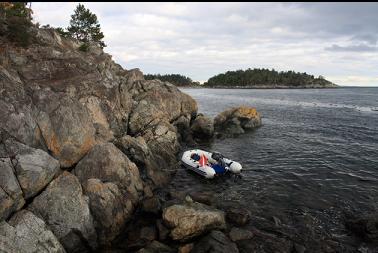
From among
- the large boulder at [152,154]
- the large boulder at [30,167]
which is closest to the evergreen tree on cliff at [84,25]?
the large boulder at [152,154]

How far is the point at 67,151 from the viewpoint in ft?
68.8

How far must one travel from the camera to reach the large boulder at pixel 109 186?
17547 millimetres

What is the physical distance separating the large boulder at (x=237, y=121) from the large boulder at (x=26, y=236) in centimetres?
3318

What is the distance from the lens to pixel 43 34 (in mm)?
32688

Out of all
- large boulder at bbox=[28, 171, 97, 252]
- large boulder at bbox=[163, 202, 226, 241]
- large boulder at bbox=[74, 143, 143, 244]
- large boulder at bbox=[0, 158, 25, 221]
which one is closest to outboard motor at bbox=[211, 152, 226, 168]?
large boulder at bbox=[74, 143, 143, 244]

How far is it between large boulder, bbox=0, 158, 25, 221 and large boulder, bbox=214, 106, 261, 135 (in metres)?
33.1

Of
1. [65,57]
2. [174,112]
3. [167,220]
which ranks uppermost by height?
[65,57]

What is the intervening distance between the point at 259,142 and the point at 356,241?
2315 cm

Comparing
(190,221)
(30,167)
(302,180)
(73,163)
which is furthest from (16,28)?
(302,180)

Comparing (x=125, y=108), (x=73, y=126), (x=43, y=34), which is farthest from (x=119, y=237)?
(x=43, y=34)

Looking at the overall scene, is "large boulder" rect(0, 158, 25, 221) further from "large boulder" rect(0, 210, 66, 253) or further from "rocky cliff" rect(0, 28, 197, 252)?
"large boulder" rect(0, 210, 66, 253)

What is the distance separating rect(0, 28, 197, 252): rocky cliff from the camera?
51.4 feet

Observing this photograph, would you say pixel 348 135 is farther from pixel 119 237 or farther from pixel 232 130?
pixel 119 237

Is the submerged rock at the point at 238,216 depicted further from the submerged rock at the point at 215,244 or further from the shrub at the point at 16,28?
the shrub at the point at 16,28
